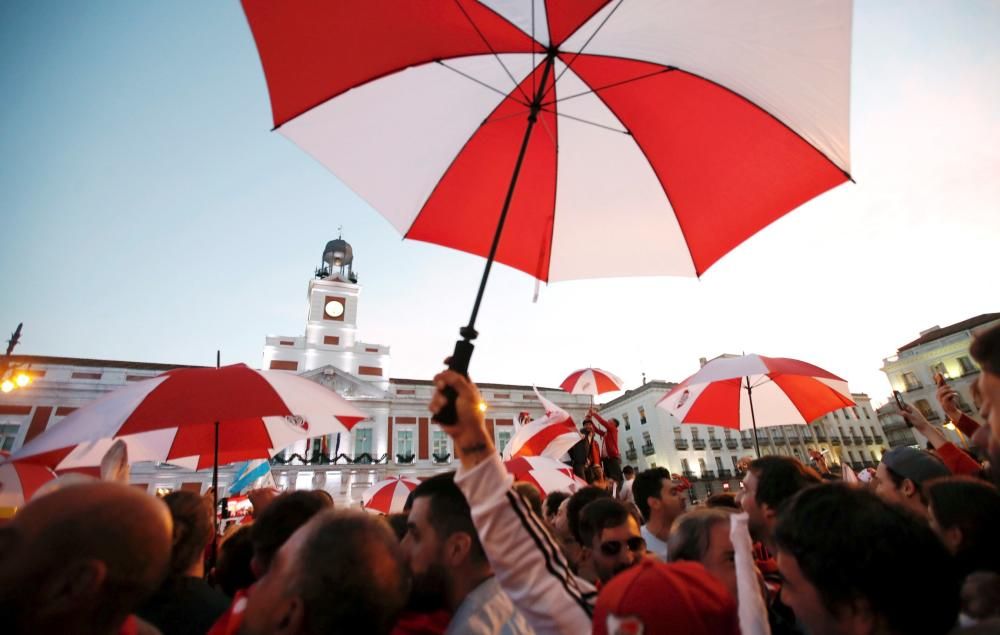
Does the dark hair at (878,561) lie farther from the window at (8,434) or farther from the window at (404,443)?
the window at (8,434)

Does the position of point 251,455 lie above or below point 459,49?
below

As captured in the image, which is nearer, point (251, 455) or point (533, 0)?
point (533, 0)

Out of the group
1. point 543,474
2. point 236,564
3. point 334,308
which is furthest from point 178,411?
point 334,308

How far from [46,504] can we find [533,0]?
304cm

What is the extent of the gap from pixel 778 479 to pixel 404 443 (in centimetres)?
3268

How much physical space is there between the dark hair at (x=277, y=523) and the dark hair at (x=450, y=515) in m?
0.80

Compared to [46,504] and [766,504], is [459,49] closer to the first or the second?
[46,504]

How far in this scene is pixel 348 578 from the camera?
130 cm

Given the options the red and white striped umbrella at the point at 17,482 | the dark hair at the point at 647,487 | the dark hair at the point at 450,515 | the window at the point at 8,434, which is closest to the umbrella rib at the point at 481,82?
the dark hair at the point at 450,515

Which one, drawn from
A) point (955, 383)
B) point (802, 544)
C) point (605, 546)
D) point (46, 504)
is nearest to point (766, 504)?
point (605, 546)

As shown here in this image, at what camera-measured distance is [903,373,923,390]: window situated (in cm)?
4309

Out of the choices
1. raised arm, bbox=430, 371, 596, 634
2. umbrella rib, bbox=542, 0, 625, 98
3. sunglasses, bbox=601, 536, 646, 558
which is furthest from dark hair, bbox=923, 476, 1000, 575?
umbrella rib, bbox=542, 0, 625, 98

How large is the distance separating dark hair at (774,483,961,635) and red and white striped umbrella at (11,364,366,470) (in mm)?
3057

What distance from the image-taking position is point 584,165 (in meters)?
3.22
